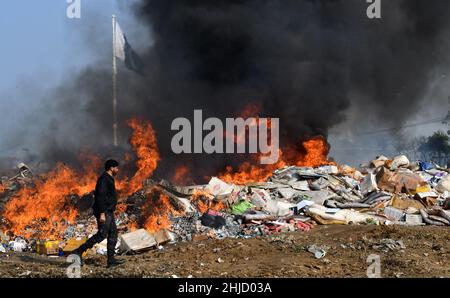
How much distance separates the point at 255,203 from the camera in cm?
1350

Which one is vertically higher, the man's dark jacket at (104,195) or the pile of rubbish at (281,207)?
the man's dark jacket at (104,195)

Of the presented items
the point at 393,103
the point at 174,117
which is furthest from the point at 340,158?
the point at 174,117

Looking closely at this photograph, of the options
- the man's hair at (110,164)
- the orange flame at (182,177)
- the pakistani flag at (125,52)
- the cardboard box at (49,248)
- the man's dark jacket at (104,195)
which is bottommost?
the cardboard box at (49,248)

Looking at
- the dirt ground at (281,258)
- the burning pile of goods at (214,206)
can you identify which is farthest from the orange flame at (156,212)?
the dirt ground at (281,258)

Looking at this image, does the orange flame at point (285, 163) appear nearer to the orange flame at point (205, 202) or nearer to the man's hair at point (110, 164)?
the orange flame at point (205, 202)

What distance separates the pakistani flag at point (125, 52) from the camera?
788 inches

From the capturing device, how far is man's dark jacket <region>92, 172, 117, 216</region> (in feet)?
25.8

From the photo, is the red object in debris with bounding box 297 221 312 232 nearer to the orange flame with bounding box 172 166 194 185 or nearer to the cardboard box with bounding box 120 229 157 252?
the cardboard box with bounding box 120 229 157 252

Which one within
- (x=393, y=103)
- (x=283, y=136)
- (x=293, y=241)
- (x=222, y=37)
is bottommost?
(x=293, y=241)

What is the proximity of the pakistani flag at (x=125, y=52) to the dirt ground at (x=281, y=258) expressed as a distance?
11722mm

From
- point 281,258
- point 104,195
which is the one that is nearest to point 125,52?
point 104,195

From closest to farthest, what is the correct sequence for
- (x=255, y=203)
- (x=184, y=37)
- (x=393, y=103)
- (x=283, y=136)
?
(x=255, y=203)
(x=283, y=136)
(x=184, y=37)
(x=393, y=103)

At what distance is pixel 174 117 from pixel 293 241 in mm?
13099

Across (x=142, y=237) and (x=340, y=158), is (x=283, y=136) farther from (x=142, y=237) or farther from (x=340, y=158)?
(x=340, y=158)
